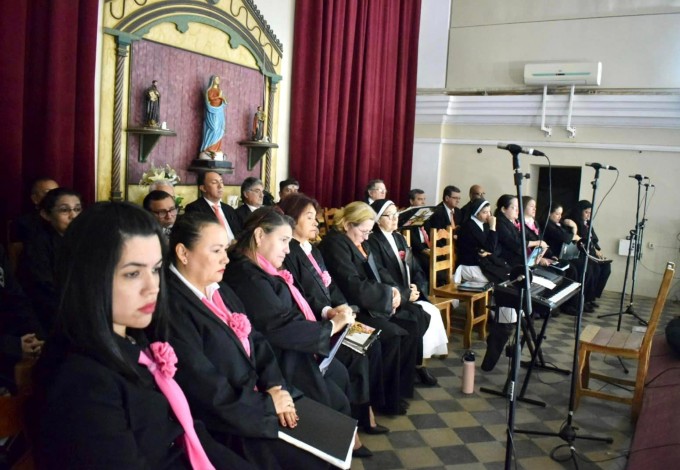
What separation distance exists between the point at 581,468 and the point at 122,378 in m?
2.38

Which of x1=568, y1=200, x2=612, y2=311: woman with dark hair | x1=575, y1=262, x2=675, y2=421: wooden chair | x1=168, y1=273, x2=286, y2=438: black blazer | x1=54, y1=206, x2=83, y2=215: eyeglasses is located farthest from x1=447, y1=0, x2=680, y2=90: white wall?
x1=168, y1=273, x2=286, y2=438: black blazer

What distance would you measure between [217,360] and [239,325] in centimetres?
15

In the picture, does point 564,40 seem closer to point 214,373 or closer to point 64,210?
point 64,210

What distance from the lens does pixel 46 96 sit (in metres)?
3.97

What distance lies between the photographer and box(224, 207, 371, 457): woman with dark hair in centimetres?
255

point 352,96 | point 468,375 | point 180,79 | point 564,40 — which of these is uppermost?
point 564,40

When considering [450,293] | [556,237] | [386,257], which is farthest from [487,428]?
[556,237]

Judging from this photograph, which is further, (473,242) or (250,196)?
(473,242)

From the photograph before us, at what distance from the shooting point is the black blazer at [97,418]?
3.87ft

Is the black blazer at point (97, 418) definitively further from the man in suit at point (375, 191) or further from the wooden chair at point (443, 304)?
the man in suit at point (375, 191)

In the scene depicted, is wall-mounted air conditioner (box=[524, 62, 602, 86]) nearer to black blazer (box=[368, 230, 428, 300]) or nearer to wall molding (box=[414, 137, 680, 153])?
wall molding (box=[414, 137, 680, 153])

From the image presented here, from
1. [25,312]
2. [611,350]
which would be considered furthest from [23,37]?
[611,350]

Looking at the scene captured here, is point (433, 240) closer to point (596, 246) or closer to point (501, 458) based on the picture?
point (501, 458)

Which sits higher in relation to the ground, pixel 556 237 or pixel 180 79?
pixel 180 79
